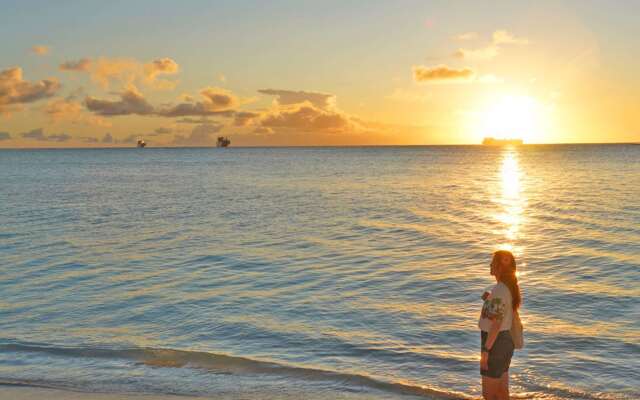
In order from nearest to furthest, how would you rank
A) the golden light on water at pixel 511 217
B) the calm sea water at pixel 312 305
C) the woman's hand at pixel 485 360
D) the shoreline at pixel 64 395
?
the woman's hand at pixel 485 360 → the shoreline at pixel 64 395 → the calm sea water at pixel 312 305 → the golden light on water at pixel 511 217

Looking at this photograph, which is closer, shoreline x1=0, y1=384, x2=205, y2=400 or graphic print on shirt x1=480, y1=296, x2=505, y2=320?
graphic print on shirt x1=480, y1=296, x2=505, y2=320

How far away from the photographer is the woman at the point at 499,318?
7184 millimetres

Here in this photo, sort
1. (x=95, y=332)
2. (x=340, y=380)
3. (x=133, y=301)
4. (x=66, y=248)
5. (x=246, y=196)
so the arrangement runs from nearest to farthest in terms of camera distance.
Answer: (x=340, y=380)
(x=95, y=332)
(x=133, y=301)
(x=66, y=248)
(x=246, y=196)

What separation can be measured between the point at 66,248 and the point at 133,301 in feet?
34.8

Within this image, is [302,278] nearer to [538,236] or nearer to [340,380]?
[340,380]

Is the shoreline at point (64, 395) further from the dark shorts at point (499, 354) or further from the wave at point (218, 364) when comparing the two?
the dark shorts at point (499, 354)

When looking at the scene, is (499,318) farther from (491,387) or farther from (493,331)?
(491,387)

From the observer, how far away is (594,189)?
52781 millimetres

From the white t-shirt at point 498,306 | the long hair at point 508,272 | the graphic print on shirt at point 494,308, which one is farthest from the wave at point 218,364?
the long hair at point 508,272

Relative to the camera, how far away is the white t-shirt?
7184 mm

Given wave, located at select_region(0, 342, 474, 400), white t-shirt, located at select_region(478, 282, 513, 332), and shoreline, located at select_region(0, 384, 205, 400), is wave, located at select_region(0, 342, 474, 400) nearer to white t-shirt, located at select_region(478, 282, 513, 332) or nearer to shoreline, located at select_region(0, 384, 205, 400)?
shoreline, located at select_region(0, 384, 205, 400)

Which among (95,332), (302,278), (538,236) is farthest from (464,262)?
(95,332)

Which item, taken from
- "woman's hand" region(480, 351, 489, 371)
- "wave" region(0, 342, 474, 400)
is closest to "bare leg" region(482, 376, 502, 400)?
"woman's hand" region(480, 351, 489, 371)

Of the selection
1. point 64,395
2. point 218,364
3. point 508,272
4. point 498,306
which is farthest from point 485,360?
point 64,395
